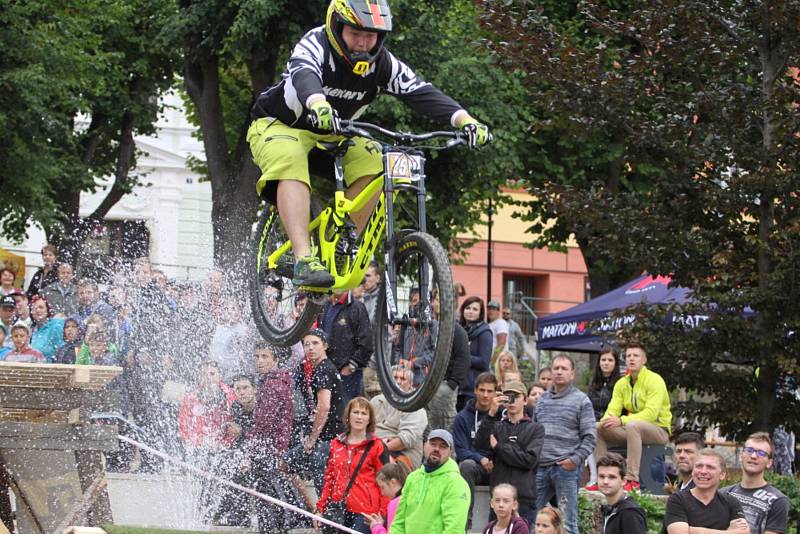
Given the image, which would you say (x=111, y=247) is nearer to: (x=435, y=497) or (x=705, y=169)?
(x=705, y=169)

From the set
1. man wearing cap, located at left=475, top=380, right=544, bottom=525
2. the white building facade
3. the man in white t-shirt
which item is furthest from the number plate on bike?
the white building facade

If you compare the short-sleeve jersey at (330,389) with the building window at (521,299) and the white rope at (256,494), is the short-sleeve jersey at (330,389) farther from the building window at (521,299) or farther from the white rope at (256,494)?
the building window at (521,299)

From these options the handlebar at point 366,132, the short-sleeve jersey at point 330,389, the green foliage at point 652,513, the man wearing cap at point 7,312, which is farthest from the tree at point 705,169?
the man wearing cap at point 7,312

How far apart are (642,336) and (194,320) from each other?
16.2 ft

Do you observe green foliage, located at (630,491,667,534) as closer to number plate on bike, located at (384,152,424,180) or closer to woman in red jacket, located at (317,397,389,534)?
woman in red jacket, located at (317,397,389,534)

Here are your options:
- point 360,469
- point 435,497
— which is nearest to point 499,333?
point 360,469

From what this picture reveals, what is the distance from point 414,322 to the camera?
8219mm

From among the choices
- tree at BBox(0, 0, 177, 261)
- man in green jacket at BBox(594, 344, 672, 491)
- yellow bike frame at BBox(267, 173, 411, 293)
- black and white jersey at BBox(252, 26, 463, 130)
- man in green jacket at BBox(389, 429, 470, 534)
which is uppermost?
tree at BBox(0, 0, 177, 261)

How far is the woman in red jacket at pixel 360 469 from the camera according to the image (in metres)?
11.1

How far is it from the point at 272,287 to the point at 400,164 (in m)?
2.18

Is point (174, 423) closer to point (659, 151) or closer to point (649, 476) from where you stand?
point (649, 476)

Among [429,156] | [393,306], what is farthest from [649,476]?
[429,156]

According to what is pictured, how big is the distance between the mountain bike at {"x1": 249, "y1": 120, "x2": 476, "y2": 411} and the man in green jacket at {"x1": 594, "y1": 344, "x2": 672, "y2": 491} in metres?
4.48

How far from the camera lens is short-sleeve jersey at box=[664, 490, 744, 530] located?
29.2 feet
